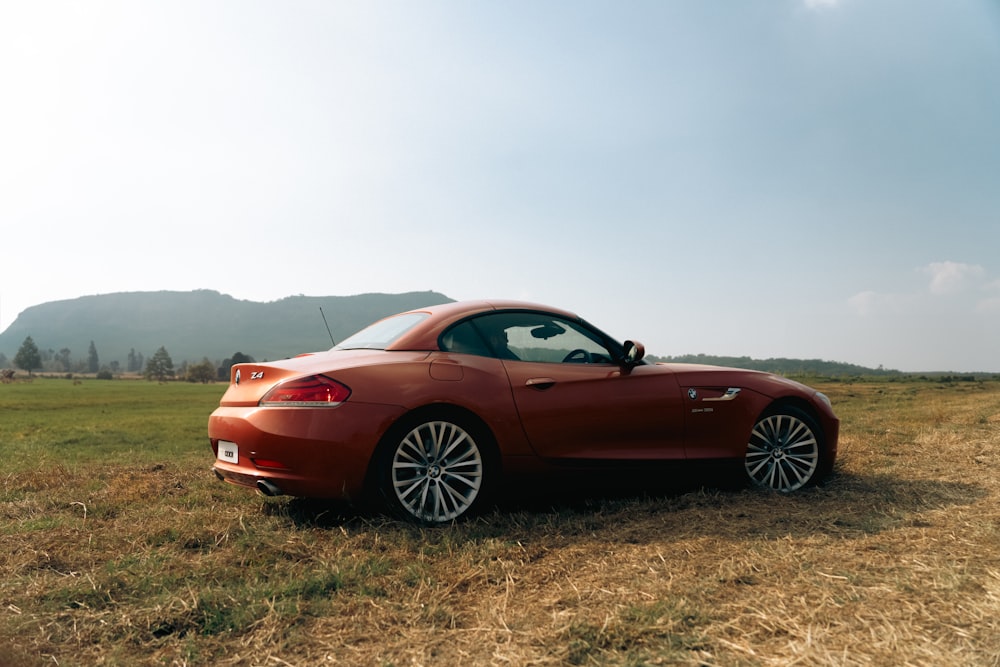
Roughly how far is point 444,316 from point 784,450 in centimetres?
314

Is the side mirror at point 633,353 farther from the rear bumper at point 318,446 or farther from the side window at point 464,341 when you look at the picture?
the rear bumper at point 318,446

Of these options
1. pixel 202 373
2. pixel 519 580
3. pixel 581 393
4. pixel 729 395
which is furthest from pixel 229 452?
pixel 202 373

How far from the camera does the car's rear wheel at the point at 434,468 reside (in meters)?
4.73

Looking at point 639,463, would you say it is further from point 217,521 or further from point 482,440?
point 217,521

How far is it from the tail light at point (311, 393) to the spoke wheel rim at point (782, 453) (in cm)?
343

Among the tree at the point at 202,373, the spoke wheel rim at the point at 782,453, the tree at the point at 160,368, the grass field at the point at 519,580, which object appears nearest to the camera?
the grass field at the point at 519,580

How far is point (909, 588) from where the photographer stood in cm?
337

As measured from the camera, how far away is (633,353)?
18.7 ft

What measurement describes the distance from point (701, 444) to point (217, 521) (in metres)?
3.68

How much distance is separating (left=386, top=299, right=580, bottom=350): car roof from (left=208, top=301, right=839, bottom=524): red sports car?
0.04 ft

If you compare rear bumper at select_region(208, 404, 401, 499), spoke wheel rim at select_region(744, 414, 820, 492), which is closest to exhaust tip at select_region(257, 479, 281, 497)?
rear bumper at select_region(208, 404, 401, 499)

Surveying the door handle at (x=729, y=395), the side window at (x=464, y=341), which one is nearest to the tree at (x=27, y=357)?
the side window at (x=464, y=341)

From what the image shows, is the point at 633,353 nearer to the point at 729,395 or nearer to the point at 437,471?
the point at 729,395

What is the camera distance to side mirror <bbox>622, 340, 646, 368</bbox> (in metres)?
5.66
